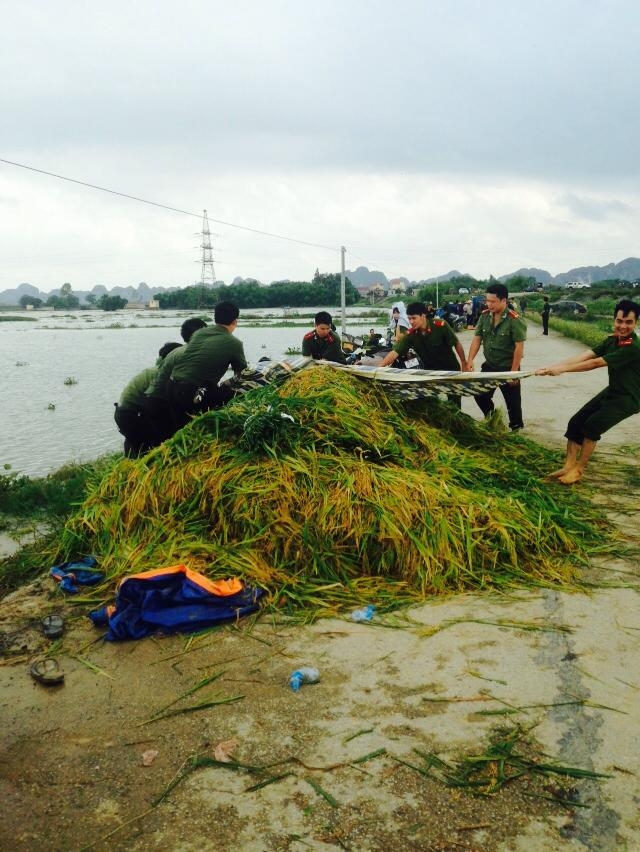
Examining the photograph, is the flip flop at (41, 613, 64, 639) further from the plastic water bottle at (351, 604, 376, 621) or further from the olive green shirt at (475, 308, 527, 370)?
the olive green shirt at (475, 308, 527, 370)

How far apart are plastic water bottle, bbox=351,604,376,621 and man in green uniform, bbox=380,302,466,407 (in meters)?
3.44

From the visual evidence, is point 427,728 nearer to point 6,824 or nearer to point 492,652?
point 492,652

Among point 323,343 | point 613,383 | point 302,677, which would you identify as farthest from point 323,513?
point 323,343

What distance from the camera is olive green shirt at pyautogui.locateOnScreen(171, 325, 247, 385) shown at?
5.33m

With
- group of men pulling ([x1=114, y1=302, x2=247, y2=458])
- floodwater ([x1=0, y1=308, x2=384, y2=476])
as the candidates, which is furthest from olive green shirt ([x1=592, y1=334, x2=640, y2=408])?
floodwater ([x1=0, y1=308, x2=384, y2=476])

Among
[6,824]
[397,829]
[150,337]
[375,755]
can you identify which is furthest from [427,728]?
[150,337]

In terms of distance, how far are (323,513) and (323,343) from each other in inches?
150

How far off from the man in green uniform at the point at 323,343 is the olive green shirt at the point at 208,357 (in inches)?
67.5

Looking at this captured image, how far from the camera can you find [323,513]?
3.64m

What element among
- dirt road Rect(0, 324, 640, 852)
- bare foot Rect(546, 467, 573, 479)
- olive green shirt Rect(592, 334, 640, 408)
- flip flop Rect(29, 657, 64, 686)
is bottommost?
flip flop Rect(29, 657, 64, 686)

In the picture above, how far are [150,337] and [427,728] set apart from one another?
148ft

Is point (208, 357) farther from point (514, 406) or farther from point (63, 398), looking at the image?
point (63, 398)

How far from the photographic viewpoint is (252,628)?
3.16 meters

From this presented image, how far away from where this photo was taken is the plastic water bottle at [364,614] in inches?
126
